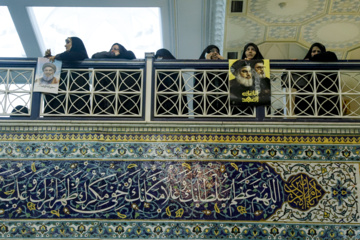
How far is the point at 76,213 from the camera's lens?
4.86 meters

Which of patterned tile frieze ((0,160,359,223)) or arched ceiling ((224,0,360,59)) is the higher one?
arched ceiling ((224,0,360,59))

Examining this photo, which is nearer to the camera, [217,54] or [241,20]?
[217,54]

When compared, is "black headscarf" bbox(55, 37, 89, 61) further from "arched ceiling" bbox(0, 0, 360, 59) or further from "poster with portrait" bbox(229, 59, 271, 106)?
"arched ceiling" bbox(0, 0, 360, 59)

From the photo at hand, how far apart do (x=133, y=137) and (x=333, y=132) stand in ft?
6.74

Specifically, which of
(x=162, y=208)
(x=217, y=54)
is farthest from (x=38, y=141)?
(x=217, y=54)

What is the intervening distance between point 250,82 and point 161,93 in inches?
38.1

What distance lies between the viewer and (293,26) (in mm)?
7672

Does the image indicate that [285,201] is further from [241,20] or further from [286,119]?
[241,20]

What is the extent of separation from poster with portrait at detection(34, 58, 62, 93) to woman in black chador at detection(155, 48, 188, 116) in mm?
1082

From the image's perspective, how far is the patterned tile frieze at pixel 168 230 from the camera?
4758 mm

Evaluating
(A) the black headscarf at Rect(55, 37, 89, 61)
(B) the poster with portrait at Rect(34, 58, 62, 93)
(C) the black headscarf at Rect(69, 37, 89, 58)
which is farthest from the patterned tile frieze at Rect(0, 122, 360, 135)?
(C) the black headscarf at Rect(69, 37, 89, 58)

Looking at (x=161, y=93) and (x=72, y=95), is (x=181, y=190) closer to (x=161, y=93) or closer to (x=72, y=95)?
(x=161, y=93)

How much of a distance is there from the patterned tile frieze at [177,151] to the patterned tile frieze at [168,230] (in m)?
0.66

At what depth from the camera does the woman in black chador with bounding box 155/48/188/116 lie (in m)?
5.27
